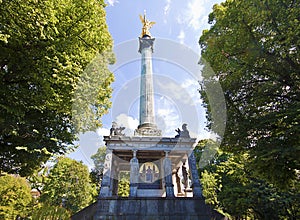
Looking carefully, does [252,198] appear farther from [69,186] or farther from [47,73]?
[69,186]

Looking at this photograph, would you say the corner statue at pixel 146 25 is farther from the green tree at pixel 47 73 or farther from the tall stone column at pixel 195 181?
the tall stone column at pixel 195 181

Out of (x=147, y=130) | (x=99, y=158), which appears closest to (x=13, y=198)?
(x=99, y=158)

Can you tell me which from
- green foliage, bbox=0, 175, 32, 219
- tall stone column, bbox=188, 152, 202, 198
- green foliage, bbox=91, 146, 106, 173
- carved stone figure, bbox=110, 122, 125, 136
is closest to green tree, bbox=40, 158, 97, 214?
green foliage, bbox=91, 146, 106, 173

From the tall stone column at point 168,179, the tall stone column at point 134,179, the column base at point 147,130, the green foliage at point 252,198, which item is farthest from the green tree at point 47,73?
the green foliage at point 252,198

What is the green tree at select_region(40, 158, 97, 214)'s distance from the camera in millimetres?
29141

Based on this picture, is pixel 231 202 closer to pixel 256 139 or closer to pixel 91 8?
pixel 256 139

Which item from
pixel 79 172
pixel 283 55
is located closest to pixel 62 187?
pixel 79 172

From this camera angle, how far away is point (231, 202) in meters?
18.5

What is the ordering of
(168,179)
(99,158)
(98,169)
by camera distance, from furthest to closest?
(99,158), (98,169), (168,179)

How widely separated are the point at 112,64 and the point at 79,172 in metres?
23.7

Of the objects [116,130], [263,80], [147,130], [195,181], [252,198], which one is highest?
[147,130]

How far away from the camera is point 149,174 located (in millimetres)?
19406

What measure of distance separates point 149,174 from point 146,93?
9.16 metres

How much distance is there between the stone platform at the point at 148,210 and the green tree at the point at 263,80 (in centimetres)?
473
